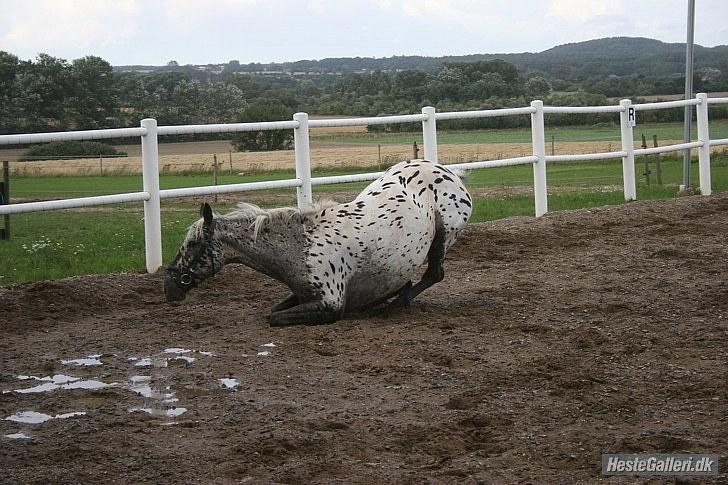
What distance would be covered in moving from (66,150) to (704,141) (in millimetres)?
8598

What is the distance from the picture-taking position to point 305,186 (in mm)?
10070

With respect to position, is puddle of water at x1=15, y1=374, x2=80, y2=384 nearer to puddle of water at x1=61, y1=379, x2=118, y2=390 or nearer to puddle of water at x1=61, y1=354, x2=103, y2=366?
puddle of water at x1=61, y1=379, x2=118, y2=390

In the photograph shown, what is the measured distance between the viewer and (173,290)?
7.43 m

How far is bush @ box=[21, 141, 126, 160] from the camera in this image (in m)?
12.5

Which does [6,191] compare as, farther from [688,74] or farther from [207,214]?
[688,74]

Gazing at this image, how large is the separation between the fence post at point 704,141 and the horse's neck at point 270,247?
9124 mm

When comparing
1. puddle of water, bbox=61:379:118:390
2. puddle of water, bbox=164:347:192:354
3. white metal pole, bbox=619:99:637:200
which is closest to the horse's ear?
puddle of water, bbox=164:347:192:354

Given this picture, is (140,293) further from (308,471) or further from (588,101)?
(588,101)

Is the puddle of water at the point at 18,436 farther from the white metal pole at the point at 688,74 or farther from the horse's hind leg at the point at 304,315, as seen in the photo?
the white metal pole at the point at 688,74

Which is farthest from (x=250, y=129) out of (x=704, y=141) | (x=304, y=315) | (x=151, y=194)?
(x=704, y=141)

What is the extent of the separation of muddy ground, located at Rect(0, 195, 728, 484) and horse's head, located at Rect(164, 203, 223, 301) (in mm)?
347

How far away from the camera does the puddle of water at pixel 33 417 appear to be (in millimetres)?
5113

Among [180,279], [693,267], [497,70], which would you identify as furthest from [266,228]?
[497,70]

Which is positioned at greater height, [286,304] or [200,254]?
[200,254]
